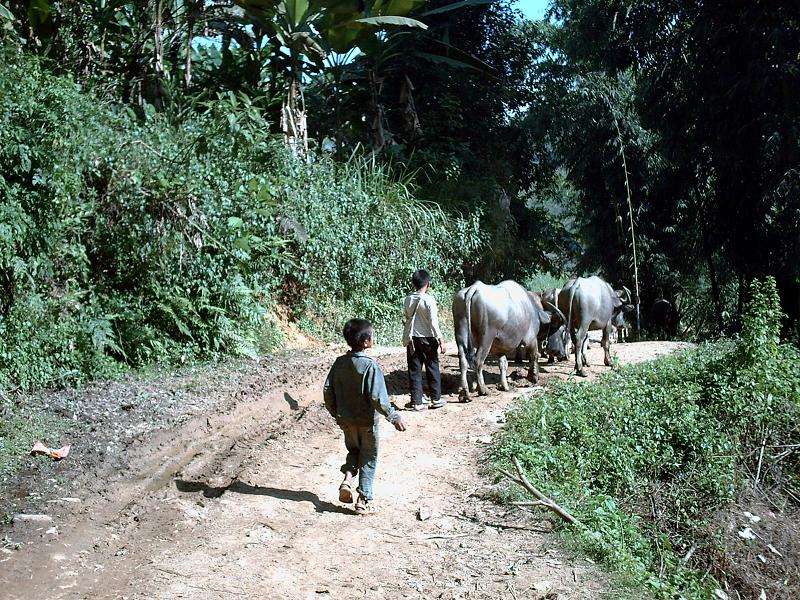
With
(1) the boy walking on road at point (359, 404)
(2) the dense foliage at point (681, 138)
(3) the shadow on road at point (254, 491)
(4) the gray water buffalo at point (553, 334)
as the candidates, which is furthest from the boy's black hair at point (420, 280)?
(2) the dense foliage at point (681, 138)

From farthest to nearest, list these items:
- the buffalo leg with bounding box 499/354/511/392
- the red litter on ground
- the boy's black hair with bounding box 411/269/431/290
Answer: the buffalo leg with bounding box 499/354/511/392 < the boy's black hair with bounding box 411/269/431/290 < the red litter on ground

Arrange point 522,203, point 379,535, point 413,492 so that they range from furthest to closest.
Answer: point 522,203 → point 413,492 → point 379,535

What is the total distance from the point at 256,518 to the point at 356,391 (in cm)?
122

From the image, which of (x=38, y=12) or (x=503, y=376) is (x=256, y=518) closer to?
(x=503, y=376)

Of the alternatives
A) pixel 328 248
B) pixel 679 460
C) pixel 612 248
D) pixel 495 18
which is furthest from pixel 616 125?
pixel 679 460

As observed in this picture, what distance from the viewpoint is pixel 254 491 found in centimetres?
696

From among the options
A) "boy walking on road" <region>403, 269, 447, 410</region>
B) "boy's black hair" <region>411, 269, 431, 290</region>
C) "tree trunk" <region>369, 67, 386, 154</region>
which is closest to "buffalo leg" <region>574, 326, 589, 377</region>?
"boy walking on road" <region>403, 269, 447, 410</region>

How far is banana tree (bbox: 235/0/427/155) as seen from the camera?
14.1m

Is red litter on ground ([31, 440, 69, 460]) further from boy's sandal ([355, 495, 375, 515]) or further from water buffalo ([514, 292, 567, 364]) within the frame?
water buffalo ([514, 292, 567, 364])

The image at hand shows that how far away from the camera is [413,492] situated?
23.7ft

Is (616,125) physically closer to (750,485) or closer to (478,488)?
(750,485)

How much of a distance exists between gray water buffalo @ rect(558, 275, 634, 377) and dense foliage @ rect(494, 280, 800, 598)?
1156mm

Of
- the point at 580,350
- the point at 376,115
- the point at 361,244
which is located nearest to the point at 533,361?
the point at 580,350

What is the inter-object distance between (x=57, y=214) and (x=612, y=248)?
14.9 m
